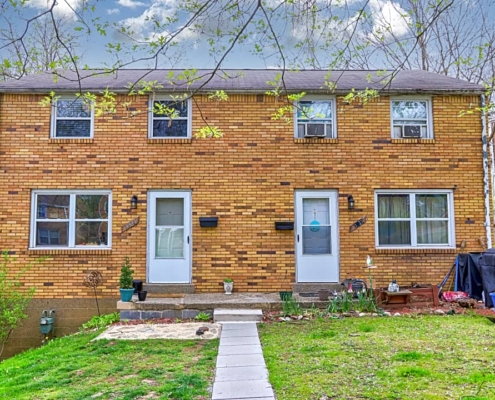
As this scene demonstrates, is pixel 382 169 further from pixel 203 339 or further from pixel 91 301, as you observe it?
pixel 91 301

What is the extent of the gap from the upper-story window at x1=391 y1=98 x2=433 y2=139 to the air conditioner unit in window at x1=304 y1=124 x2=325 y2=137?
1715 mm

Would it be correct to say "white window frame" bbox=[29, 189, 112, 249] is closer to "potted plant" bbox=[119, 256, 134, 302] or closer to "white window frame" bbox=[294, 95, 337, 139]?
"potted plant" bbox=[119, 256, 134, 302]

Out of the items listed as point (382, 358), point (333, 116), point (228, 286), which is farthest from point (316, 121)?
point (382, 358)

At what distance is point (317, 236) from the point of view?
9531 mm

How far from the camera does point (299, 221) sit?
9.52 m

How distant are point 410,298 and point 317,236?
234cm

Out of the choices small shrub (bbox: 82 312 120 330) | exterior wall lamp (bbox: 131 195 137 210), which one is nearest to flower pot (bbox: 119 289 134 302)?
small shrub (bbox: 82 312 120 330)

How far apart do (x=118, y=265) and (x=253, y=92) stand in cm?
498

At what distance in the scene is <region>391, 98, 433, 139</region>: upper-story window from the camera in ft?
32.2

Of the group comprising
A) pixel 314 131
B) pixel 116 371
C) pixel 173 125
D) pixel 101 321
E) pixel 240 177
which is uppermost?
pixel 173 125

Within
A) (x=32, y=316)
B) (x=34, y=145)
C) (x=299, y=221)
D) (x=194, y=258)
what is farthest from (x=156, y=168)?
(x=32, y=316)

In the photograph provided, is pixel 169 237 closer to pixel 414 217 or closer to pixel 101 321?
pixel 101 321

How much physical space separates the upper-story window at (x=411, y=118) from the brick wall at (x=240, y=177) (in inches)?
8.2

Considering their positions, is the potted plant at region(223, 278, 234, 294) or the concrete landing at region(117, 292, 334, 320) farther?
the potted plant at region(223, 278, 234, 294)
